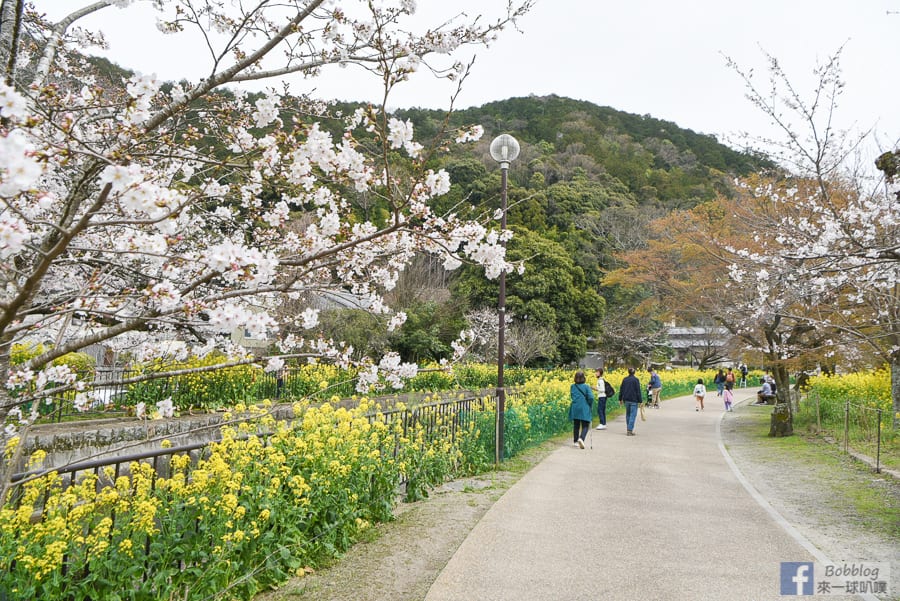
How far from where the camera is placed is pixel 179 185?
12.9 ft

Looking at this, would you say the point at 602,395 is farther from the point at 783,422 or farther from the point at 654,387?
the point at 654,387

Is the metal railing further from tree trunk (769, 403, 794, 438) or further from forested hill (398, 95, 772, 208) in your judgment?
forested hill (398, 95, 772, 208)

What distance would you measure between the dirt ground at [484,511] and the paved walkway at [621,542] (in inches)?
9.0

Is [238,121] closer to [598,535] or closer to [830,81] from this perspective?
[598,535]

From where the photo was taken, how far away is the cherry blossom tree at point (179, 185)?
6.80 ft

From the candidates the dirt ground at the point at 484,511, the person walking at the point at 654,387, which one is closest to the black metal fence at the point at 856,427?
the dirt ground at the point at 484,511

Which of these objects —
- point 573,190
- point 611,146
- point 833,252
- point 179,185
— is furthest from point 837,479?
point 611,146

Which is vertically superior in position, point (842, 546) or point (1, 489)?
point (1, 489)

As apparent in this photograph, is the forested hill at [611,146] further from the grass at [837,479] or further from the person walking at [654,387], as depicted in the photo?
the grass at [837,479]

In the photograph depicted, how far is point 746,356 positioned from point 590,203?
2231cm

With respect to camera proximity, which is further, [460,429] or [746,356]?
[746,356]

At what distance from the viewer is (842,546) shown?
17.7 ft

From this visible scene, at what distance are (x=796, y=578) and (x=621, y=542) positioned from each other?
1.41m

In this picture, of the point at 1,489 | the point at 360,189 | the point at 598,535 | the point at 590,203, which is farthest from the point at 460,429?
the point at 590,203
